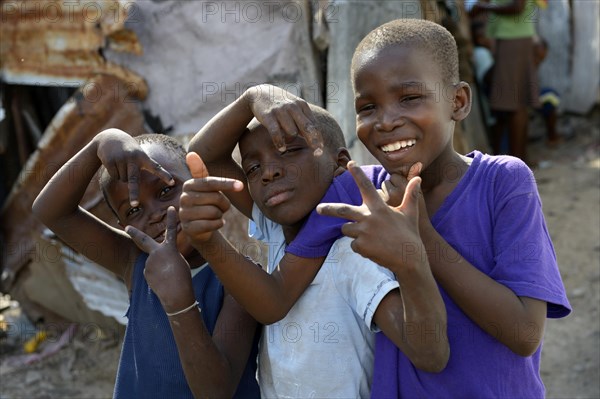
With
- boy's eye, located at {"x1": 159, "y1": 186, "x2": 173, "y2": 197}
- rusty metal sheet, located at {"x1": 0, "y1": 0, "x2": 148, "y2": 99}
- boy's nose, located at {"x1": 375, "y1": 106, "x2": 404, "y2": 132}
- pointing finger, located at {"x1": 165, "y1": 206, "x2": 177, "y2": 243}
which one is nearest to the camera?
boy's nose, located at {"x1": 375, "y1": 106, "x2": 404, "y2": 132}

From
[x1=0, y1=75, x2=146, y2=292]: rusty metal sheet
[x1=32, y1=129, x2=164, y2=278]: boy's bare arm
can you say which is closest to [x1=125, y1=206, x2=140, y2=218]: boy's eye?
[x1=32, y1=129, x2=164, y2=278]: boy's bare arm

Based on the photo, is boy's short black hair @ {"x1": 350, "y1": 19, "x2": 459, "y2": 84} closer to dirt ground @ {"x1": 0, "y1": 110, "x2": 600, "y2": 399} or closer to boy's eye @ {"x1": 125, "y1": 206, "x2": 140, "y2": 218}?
boy's eye @ {"x1": 125, "y1": 206, "x2": 140, "y2": 218}

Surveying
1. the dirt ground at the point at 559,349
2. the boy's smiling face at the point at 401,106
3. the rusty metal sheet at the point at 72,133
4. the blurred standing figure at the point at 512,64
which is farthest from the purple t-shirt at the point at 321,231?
the blurred standing figure at the point at 512,64

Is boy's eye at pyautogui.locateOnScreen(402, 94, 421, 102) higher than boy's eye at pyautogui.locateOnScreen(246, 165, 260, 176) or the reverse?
higher

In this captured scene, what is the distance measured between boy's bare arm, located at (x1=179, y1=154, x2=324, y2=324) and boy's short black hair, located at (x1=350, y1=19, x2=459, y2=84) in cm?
52

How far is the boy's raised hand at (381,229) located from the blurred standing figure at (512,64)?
212 inches

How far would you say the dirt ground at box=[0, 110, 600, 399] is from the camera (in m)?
3.73

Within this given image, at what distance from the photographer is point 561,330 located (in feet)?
13.2

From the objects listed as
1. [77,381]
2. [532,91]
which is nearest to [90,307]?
[77,381]

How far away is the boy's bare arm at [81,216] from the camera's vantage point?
2.23 meters

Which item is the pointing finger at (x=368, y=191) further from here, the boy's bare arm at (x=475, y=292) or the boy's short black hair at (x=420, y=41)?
the boy's short black hair at (x=420, y=41)

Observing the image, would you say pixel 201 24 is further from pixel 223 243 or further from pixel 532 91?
pixel 532 91

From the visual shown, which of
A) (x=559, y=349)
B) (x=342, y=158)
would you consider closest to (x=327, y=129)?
(x=342, y=158)

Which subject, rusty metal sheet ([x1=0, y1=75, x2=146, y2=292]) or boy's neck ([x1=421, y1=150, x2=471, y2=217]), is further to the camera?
rusty metal sheet ([x1=0, y1=75, x2=146, y2=292])
